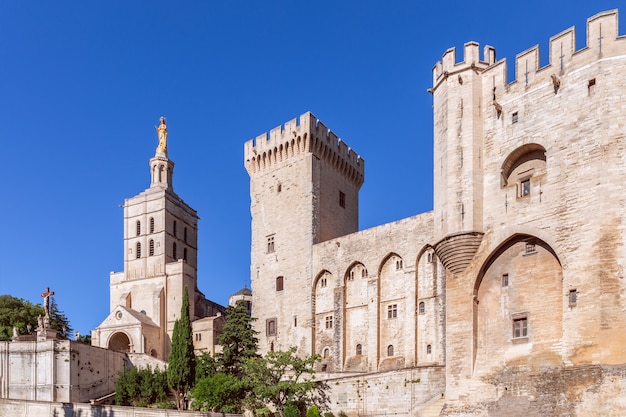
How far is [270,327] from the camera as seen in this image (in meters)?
47.8

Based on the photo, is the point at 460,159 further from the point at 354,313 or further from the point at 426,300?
the point at 354,313

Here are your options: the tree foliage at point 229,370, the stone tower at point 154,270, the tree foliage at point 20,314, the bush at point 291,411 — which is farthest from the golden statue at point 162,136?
the bush at point 291,411

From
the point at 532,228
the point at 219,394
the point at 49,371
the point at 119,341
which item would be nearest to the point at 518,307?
the point at 532,228

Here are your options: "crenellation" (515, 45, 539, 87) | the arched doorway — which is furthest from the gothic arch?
the arched doorway

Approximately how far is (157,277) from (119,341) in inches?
230

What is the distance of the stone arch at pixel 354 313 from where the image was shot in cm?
4384

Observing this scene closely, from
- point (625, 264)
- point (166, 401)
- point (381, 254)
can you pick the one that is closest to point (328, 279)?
point (381, 254)

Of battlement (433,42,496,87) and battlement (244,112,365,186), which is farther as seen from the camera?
battlement (244,112,365,186)

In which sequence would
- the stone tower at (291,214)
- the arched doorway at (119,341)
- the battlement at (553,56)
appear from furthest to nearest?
the arched doorway at (119,341) → the stone tower at (291,214) → the battlement at (553,56)

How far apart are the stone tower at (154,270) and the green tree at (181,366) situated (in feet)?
49.4

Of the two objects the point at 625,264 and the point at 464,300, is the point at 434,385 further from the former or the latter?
the point at 625,264

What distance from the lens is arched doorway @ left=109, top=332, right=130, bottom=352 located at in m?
57.9

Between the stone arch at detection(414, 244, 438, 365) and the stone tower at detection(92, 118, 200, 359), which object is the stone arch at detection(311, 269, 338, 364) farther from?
the stone tower at detection(92, 118, 200, 359)

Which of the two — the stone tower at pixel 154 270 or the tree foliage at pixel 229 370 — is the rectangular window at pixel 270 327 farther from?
the stone tower at pixel 154 270
